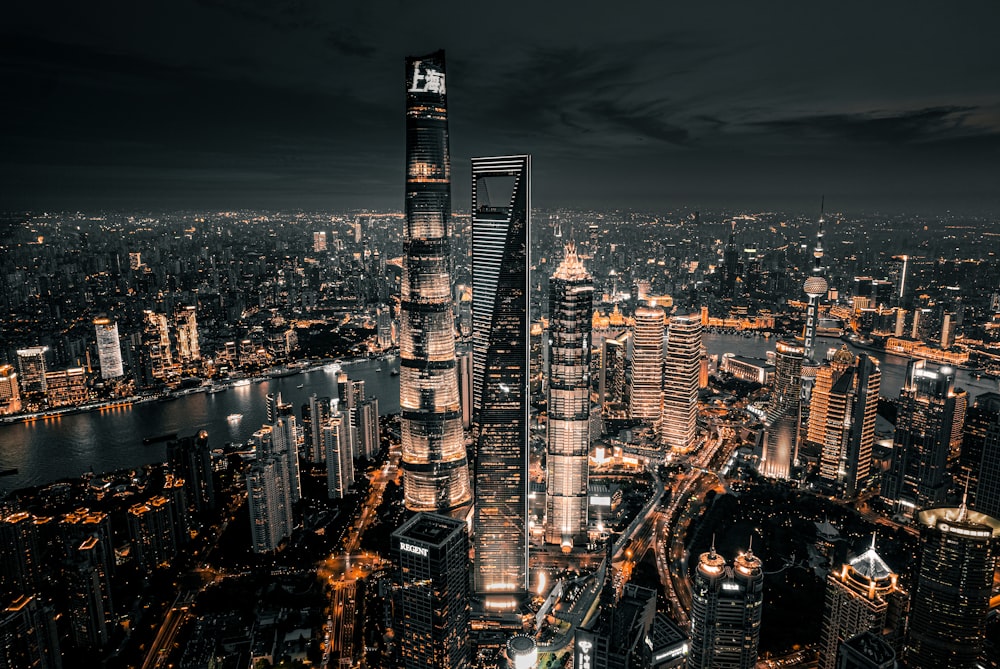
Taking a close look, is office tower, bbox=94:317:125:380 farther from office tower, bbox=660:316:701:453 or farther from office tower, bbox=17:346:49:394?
office tower, bbox=660:316:701:453

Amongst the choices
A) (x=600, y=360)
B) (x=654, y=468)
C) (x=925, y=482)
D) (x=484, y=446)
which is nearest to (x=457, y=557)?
(x=484, y=446)

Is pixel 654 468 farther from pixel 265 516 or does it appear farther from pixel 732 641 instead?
pixel 265 516

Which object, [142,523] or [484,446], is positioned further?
[142,523]

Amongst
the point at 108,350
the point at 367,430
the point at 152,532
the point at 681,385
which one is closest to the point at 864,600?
the point at 681,385

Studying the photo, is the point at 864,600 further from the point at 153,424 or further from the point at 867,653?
the point at 153,424

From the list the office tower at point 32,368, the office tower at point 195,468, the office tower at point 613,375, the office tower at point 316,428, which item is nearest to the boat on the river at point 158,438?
the office tower at point 316,428

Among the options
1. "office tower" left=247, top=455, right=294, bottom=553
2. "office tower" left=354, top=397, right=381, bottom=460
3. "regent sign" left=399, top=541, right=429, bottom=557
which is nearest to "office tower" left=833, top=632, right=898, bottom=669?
"regent sign" left=399, top=541, right=429, bottom=557
